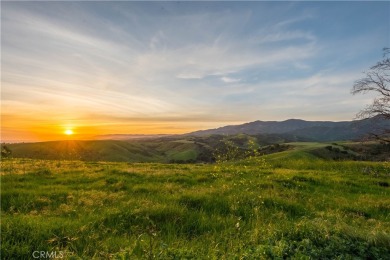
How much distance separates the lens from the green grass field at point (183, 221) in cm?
576

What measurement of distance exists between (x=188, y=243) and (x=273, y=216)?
3796 millimetres

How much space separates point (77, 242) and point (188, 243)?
241cm

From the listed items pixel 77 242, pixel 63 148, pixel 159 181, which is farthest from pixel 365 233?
pixel 63 148

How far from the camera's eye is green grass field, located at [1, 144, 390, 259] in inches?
227

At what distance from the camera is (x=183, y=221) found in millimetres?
8398

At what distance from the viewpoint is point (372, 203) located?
42.7 ft

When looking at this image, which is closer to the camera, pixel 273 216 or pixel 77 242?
pixel 77 242

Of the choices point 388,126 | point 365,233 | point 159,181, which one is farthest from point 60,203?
point 388,126

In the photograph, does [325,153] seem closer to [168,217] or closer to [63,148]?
[168,217]

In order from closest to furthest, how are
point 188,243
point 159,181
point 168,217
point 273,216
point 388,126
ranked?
point 188,243 → point 168,217 → point 273,216 → point 159,181 → point 388,126

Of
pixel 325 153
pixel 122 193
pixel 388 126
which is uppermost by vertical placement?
pixel 388 126

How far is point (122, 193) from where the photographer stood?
12.0m

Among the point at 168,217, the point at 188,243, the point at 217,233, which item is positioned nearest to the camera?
the point at 188,243

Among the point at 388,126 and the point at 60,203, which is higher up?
the point at 388,126
